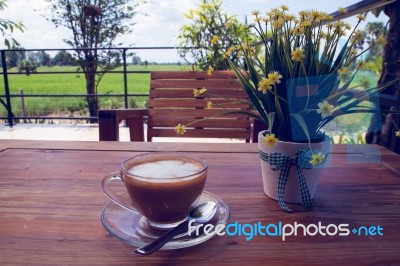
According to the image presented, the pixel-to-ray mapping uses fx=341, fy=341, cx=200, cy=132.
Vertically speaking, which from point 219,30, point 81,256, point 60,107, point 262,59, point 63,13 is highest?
point 63,13

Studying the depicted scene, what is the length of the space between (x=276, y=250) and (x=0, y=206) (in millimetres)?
470

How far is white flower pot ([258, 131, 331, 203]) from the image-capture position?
0.57 meters

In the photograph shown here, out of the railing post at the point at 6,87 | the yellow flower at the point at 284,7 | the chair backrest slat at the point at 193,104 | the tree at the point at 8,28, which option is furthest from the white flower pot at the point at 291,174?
the railing post at the point at 6,87

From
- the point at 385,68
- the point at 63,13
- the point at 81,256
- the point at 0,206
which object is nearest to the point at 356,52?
the point at 81,256

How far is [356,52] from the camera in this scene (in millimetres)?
585

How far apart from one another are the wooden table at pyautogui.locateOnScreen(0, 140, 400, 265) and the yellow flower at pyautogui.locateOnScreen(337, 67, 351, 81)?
0.22m

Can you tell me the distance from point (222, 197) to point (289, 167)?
13cm

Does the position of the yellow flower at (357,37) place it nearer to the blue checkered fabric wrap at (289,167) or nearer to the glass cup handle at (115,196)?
the blue checkered fabric wrap at (289,167)

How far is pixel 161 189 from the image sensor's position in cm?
48

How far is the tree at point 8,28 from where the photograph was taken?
3539 mm

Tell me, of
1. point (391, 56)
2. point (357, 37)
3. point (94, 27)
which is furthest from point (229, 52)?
point (94, 27)

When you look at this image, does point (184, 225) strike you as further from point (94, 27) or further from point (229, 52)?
point (94, 27)

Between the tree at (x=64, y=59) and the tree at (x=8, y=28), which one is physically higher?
the tree at (x=8, y=28)

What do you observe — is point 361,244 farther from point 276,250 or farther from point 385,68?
point 385,68
